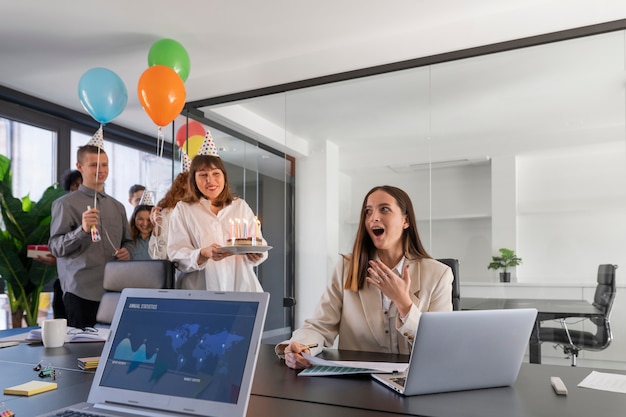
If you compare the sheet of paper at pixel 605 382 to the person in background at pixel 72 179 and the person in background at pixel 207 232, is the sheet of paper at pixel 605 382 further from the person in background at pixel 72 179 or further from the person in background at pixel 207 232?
the person in background at pixel 72 179

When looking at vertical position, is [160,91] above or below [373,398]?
above

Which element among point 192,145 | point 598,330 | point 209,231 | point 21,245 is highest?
point 192,145

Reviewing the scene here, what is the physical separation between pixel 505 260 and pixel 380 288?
2.01 metres

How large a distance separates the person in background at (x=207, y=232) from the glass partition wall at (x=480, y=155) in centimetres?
119

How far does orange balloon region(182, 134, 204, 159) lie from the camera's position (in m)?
4.36

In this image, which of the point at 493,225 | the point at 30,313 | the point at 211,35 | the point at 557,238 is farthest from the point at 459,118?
the point at 30,313

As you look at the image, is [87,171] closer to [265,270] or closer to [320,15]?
[265,270]

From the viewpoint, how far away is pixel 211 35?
12.1 ft

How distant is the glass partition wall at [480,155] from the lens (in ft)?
10.4

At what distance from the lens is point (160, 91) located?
324cm

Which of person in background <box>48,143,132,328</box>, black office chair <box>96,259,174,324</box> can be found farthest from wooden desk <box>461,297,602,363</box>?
person in background <box>48,143,132,328</box>

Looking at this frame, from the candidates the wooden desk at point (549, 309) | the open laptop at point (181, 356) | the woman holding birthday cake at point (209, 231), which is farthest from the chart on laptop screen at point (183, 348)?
the wooden desk at point (549, 309)

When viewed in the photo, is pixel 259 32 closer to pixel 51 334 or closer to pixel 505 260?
pixel 505 260

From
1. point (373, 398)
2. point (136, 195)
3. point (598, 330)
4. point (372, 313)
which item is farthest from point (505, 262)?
point (136, 195)
